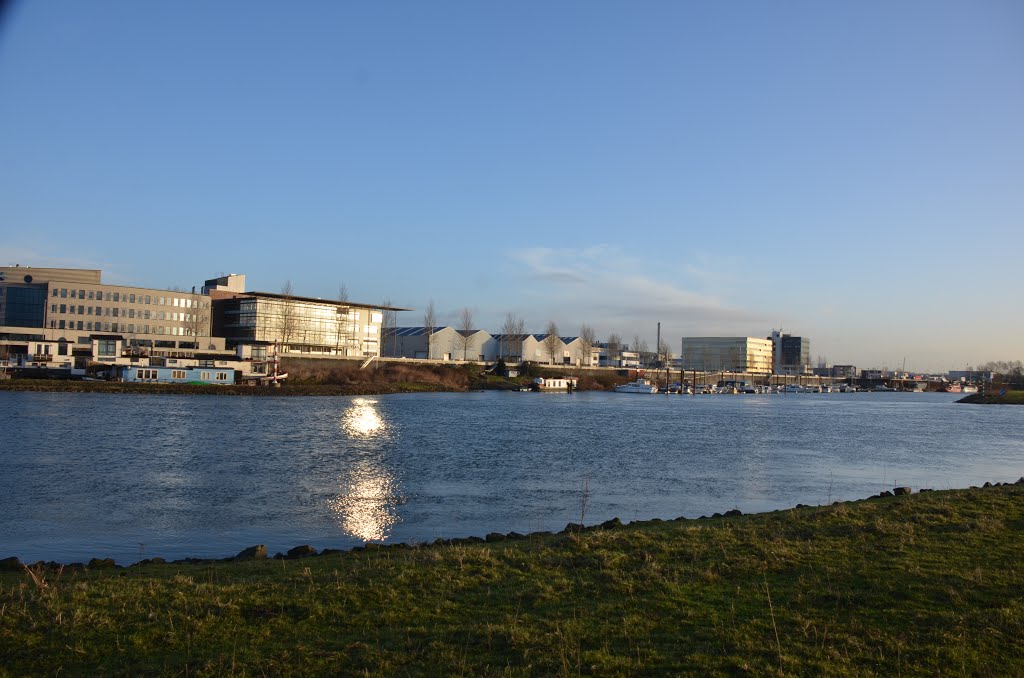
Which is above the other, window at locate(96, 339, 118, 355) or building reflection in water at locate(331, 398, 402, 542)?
window at locate(96, 339, 118, 355)

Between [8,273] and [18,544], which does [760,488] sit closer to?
[18,544]

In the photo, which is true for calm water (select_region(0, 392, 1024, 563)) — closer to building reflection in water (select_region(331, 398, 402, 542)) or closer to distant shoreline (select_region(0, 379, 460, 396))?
building reflection in water (select_region(331, 398, 402, 542))

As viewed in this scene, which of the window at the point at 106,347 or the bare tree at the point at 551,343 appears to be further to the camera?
the bare tree at the point at 551,343

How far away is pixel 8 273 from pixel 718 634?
113 meters

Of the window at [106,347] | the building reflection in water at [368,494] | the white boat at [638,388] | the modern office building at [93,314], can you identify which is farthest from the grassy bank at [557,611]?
the white boat at [638,388]

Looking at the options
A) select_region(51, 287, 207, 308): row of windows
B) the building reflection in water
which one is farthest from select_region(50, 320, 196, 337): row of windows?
the building reflection in water

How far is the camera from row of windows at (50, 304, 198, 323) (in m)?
92.4

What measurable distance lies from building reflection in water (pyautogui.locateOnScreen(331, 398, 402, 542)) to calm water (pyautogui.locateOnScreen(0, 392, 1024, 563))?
8 centimetres

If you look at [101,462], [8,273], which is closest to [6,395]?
[101,462]

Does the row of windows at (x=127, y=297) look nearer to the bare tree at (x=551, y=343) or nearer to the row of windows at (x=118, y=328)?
the row of windows at (x=118, y=328)

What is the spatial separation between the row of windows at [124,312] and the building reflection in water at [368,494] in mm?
72819

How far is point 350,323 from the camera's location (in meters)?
116

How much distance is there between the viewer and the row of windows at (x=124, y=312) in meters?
92.4

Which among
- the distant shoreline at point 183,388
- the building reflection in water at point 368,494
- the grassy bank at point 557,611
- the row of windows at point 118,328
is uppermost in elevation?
the row of windows at point 118,328
